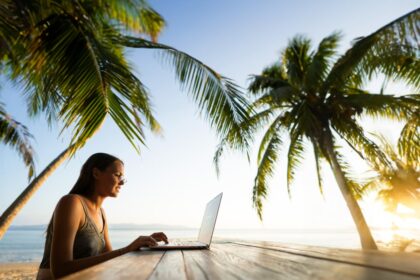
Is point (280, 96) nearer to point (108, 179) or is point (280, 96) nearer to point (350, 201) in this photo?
point (350, 201)

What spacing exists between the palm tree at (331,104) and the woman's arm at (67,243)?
4.16 m

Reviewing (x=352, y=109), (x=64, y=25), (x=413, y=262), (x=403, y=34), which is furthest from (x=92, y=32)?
(x=352, y=109)

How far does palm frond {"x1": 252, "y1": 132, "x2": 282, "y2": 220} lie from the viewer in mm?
7875

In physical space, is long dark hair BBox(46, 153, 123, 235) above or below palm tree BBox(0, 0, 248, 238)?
below

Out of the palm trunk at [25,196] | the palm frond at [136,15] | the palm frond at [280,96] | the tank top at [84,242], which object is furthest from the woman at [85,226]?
the palm frond at [280,96]

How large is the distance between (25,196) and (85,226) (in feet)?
14.5

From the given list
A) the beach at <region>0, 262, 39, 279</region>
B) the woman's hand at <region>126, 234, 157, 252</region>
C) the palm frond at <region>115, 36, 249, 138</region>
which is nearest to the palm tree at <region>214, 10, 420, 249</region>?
the palm frond at <region>115, 36, 249, 138</region>

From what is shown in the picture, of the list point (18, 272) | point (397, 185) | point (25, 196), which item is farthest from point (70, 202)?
point (18, 272)

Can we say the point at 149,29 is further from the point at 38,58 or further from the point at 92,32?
the point at 38,58

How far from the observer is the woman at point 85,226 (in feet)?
4.91

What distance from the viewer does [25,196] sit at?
530 cm

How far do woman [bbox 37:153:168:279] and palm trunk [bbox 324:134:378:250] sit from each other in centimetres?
614

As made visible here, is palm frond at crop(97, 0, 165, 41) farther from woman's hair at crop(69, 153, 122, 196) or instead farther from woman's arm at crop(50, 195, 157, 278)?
woman's arm at crop(50, 195, 157, 278)

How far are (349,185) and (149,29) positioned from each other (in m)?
6.15
